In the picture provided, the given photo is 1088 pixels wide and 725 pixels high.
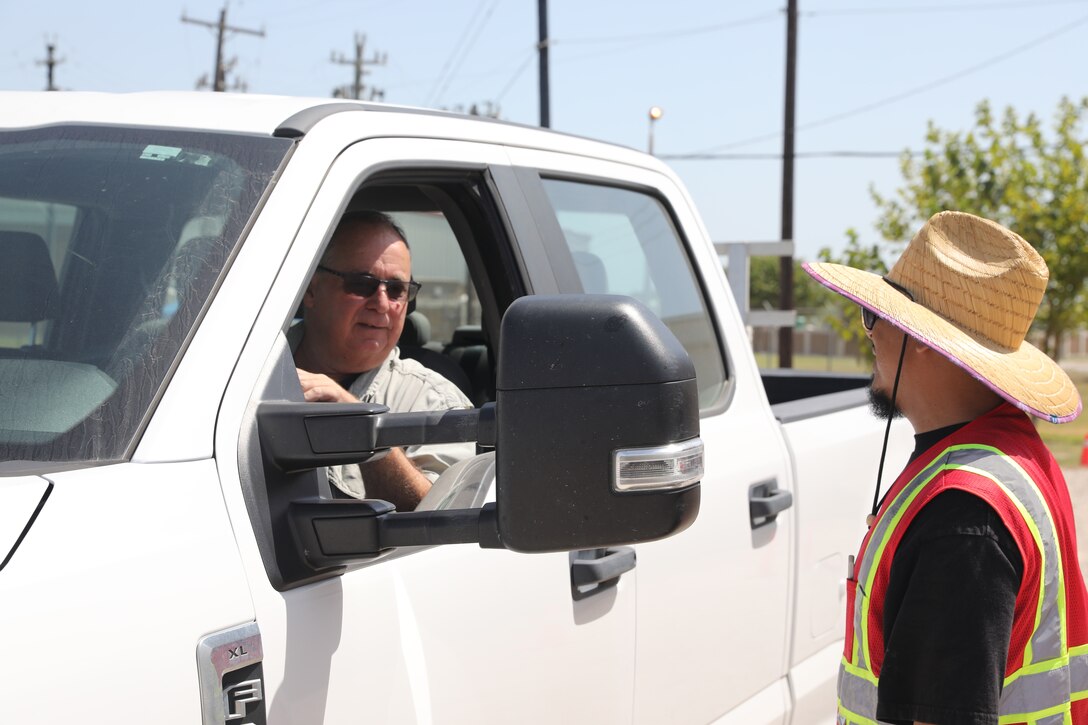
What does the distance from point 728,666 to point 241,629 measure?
1681 millimetres

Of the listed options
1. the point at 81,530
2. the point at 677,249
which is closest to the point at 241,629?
the point at 81,530

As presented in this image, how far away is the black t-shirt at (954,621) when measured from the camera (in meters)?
1.83

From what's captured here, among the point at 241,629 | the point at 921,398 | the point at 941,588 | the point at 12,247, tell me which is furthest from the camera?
the point at 921,398

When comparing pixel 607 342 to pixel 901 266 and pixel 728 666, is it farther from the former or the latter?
pixel 728 666

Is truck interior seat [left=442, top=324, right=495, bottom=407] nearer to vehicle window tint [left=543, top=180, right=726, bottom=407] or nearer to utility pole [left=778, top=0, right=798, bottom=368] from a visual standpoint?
vehicle window tint [left=543, top=180, right=726, bottom=407]

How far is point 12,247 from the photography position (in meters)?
2.04

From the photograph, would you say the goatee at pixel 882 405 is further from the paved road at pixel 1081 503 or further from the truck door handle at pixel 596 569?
the paved road at pixel 1081 503

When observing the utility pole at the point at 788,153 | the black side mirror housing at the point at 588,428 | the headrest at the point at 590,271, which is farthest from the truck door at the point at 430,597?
Result: the utility pole at the point at 788,153

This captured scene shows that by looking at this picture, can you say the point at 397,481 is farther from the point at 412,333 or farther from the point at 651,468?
the point at 412,333

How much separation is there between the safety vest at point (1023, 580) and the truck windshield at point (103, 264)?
3.85ft

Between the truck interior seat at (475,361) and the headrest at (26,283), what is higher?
the headrest at (26,283)

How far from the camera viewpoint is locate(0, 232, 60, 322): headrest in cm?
189

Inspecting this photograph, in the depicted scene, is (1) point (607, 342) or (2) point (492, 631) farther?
(2) point (492, 631)

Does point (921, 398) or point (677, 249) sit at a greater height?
point (677, 249)
